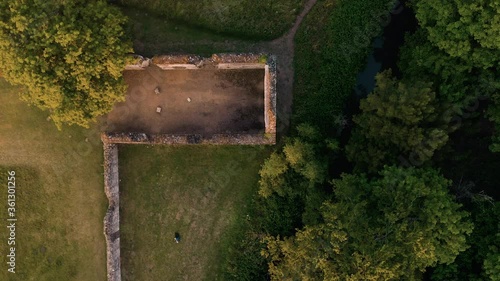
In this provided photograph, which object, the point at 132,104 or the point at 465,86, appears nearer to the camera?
the point at 465,86

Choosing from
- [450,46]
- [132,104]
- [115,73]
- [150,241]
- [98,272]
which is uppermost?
[450,46]

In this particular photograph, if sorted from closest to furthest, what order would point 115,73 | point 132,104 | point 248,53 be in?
point 115,73
point 248,53
point 132,104

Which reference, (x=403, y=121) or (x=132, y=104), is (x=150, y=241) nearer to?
(x=132, y=104)

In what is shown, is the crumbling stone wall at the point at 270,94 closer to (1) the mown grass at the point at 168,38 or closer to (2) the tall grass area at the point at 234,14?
(2) the tall grass area at the point at 234,14

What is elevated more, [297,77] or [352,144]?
[297,77]

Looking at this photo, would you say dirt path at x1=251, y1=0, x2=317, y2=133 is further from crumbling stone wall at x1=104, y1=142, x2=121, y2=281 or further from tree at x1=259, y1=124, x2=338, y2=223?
crumbling stone wall at x1=104, y1=142, x2=121, y2=281

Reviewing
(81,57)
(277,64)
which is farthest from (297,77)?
(81,57)

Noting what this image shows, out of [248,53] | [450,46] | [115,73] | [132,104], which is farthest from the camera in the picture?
[132,104]

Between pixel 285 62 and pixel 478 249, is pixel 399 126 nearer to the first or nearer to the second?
pixel 478 249
